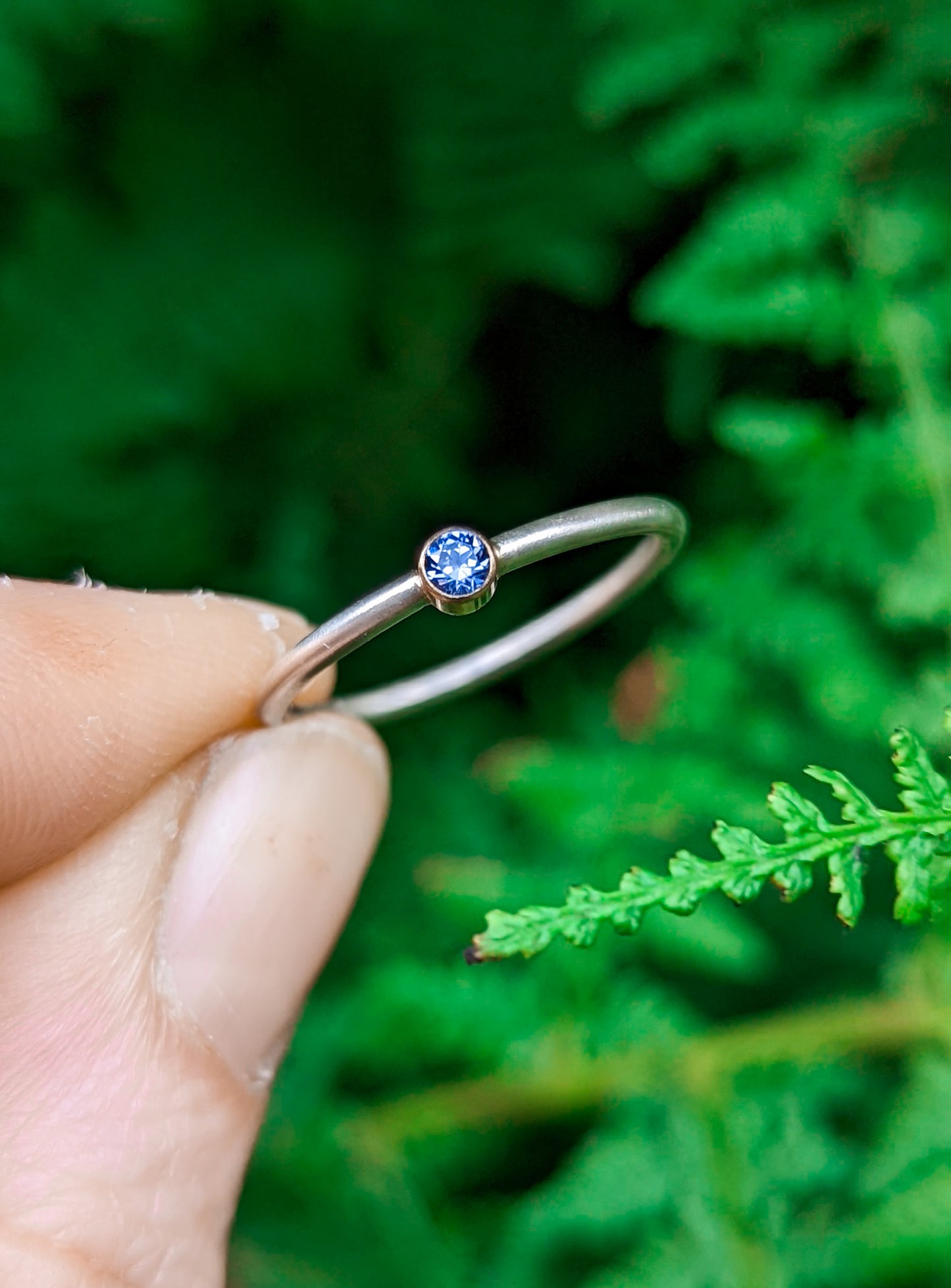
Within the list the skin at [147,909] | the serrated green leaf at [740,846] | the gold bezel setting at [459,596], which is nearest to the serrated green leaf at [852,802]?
the serrated green leaf at [740,846]

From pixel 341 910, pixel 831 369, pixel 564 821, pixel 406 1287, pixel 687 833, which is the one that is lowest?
pixel 406 1287

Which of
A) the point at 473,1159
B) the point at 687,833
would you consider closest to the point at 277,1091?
the point at 473,1159

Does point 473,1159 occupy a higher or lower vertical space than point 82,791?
lower

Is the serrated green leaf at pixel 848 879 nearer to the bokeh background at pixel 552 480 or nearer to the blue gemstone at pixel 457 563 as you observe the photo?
the blue gemstone at pixel 457 563

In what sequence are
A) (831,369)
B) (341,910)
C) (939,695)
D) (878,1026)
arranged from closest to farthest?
(341,910) < (939,695) < (878,1026) < (831,369)

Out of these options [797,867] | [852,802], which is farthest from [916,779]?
[797,867]

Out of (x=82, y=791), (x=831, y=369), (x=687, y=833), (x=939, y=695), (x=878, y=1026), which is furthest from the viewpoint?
Answer: (x=831, y=369)

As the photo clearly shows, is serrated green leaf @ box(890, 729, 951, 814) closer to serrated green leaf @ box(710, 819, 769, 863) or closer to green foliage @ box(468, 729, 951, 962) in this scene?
green foliage @ box(468, 729, 951, 962)

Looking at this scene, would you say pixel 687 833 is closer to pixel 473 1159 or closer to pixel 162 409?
pixel 473 1159
